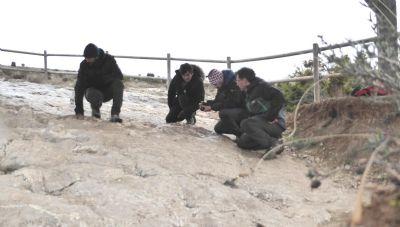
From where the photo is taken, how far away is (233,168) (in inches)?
231

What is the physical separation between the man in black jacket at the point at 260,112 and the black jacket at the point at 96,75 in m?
1.79

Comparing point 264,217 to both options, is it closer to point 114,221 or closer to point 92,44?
point 114,221

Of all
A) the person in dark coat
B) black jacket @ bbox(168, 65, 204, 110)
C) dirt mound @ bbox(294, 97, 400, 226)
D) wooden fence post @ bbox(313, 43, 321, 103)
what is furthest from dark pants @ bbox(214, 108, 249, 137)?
wooden fence post @ bbox(313, 43, 321, 103)

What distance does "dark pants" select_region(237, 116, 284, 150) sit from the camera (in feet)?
21.3

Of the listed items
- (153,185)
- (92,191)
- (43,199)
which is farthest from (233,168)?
(43,199)

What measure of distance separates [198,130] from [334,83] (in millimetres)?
3078

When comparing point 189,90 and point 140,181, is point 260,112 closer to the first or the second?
point 189,90

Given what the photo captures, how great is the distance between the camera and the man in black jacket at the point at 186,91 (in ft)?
24.2

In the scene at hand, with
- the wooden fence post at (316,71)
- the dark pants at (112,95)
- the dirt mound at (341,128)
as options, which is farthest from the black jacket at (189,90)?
the wooden fence post at (316,71)

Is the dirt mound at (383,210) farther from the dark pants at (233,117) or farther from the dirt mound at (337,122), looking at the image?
the dark pants at (233,117)

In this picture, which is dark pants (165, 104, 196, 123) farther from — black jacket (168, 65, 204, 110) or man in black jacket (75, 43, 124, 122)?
man in black jacket (75, 43, 124, 122)

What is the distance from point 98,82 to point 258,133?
225cm

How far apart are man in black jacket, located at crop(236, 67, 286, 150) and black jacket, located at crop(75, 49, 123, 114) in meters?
1.79

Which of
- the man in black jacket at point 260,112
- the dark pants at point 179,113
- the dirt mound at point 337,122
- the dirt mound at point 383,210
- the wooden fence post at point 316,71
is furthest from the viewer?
the wooden fence post at point 316,71
